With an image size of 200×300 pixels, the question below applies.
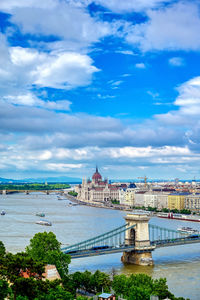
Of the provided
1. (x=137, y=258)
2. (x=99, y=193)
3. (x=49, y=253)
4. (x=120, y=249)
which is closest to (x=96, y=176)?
(x=99, y=193)

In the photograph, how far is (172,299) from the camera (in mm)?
17500

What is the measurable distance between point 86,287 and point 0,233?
2148 cm

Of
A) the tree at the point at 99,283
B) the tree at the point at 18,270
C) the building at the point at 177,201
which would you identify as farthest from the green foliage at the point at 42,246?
the building at the point at 177,201

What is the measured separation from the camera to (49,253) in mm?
21516

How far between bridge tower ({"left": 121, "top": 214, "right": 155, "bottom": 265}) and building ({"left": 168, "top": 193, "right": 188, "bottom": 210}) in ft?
168

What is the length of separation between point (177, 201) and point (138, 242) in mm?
53058

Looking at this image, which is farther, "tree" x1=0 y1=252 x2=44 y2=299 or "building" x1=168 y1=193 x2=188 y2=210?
"building" x1=168 y1=193 x2=188 y2=210

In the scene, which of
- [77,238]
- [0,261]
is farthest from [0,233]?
[0,261]

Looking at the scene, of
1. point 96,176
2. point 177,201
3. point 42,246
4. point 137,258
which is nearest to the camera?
point 42,246

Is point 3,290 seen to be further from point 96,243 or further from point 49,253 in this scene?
point 96,243

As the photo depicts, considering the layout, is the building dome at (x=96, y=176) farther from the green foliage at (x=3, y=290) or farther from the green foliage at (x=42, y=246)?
the green foliage at (x=3, y=290)

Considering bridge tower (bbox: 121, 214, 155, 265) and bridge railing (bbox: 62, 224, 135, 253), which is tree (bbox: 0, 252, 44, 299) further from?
bridge tower (bbox: 121, 214, 155, 265)

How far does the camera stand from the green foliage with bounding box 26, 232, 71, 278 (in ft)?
69.5

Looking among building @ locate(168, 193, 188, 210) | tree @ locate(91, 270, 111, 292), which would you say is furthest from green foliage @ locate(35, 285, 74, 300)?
building @ locate(168, 193, 188, 210)
